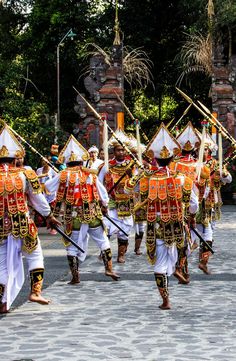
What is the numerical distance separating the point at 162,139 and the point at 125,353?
3246 millimetres

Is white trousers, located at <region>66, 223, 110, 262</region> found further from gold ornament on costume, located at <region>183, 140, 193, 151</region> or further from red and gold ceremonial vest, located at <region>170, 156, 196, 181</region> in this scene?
gold ornament on costume, located at <region>183, 140, 193, 151</region>

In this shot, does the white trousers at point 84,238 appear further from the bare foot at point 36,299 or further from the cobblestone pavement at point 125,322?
the bare foot at point 36,299

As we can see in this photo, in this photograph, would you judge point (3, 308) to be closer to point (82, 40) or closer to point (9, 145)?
point (9, 145)

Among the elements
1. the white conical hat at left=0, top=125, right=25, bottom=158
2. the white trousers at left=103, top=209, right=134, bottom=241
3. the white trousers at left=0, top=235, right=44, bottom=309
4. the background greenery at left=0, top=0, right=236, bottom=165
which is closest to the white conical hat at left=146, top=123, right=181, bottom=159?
the white conical hat at left=0, top=125, right=25, bottom=158

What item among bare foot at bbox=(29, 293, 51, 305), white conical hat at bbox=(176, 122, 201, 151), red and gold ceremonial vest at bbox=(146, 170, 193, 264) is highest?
white conical hat at bbox=(176, 122, 201, 151)

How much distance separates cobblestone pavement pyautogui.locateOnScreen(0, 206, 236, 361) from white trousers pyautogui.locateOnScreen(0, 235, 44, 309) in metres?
0.29

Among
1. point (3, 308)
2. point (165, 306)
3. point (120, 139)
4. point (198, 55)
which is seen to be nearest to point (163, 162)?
point (165, 306)

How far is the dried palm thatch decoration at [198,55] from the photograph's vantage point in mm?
33500

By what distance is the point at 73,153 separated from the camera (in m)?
11.8

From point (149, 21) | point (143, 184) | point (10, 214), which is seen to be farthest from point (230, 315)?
point (149, 21)

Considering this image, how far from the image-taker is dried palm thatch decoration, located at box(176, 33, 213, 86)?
33500mm

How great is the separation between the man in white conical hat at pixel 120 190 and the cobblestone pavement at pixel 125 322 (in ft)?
5.70

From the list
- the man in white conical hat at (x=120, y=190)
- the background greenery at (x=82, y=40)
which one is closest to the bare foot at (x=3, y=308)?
the man in white conical hat at (x=120, y=190)

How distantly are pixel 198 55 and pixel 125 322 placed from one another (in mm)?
26113
